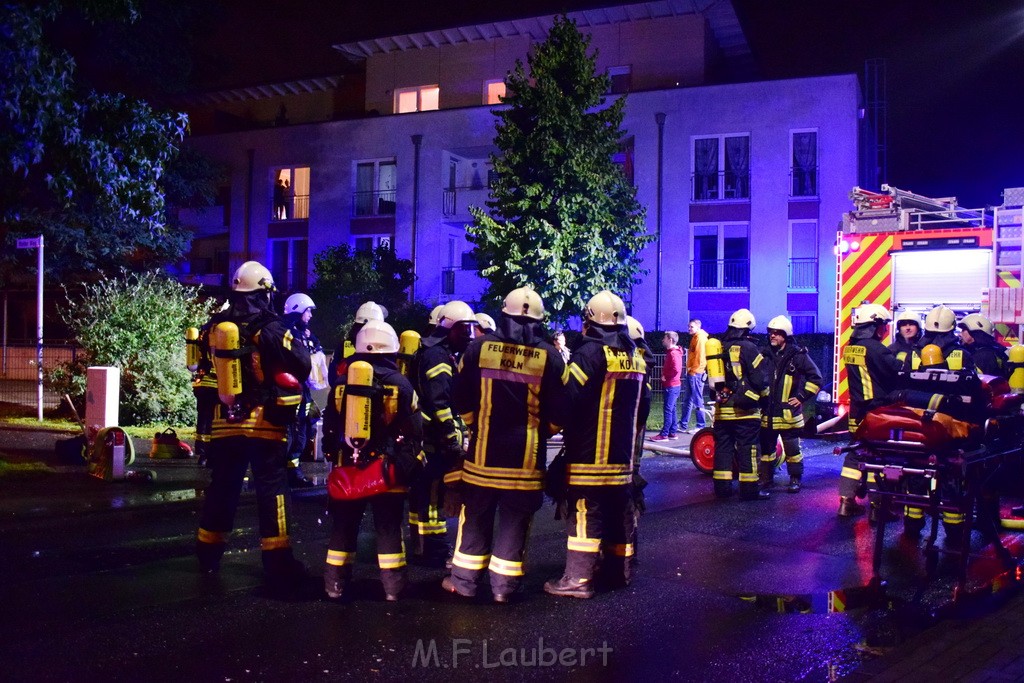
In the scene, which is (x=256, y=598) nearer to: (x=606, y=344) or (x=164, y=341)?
(x=606, y=344)

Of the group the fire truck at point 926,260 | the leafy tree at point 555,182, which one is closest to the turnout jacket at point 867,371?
the fire truck at point 926,260

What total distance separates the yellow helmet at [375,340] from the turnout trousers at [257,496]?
3.34 feet

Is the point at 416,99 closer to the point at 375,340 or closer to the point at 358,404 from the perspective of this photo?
the point at 375,340

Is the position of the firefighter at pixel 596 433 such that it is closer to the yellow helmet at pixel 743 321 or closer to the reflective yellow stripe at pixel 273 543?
the reflective yellow stripe at pixel 273 543

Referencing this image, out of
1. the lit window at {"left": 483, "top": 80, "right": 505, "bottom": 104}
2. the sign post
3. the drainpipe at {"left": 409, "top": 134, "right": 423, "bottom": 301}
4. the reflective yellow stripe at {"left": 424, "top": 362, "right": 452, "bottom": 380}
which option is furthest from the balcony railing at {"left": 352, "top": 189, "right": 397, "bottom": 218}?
the reflective yellow stripe at {"left": 424, "top": 362, "right": 452, "bottom": 380}

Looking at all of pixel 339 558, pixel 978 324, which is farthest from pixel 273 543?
pixel 978 324

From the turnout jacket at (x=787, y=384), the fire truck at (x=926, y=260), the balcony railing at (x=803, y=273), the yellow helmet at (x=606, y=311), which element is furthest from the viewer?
the balcony railing at (x=803, y=273)

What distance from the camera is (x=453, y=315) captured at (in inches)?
276

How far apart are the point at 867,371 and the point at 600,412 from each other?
12.8 feet

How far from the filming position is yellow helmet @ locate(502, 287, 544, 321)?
5719mm

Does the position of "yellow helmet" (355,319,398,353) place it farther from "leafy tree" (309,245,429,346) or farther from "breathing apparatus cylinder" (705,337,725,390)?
"leafy tree" (309,245,429,346)

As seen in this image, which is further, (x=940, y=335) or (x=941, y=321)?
(x=940, y=335)

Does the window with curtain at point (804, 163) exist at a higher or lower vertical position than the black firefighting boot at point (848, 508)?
higher

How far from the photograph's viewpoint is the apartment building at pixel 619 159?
25828 millimetres
